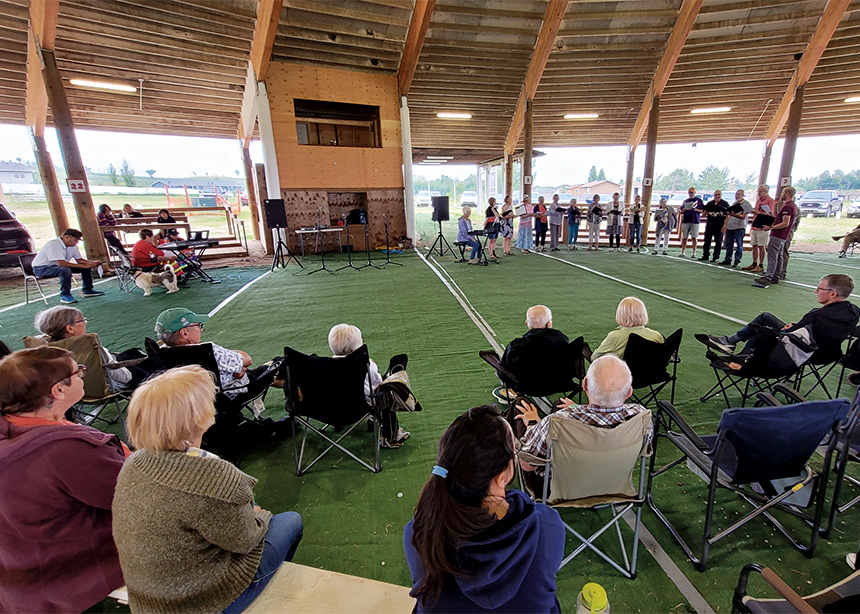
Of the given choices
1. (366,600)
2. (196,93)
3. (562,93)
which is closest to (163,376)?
(366,600)

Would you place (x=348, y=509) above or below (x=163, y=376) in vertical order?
below

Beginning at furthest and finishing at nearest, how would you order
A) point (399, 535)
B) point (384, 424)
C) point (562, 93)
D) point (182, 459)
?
point (562, 93), point (384, 424), point (399, 535), point (182, 459)

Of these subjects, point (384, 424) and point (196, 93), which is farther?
point (196, 93)

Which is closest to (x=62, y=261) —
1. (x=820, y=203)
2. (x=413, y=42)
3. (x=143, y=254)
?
(x=143, y=254)

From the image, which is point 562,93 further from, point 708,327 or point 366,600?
point 366,600

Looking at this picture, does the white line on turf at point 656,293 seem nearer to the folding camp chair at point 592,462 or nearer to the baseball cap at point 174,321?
the folding camp chair at point 592,462

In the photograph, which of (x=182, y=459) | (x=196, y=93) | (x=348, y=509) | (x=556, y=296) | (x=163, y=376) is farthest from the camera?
(x=196, y=93)

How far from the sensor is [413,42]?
10273 mm

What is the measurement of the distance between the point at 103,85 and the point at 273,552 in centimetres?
1323

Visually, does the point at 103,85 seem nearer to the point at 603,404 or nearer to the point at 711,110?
the point at 603,404

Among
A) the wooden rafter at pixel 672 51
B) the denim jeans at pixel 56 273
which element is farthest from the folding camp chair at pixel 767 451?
the wooden rafter at pixel 672 51

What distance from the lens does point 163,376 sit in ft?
4.14

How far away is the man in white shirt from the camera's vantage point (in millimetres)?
6324

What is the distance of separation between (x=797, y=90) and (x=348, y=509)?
1481cm
